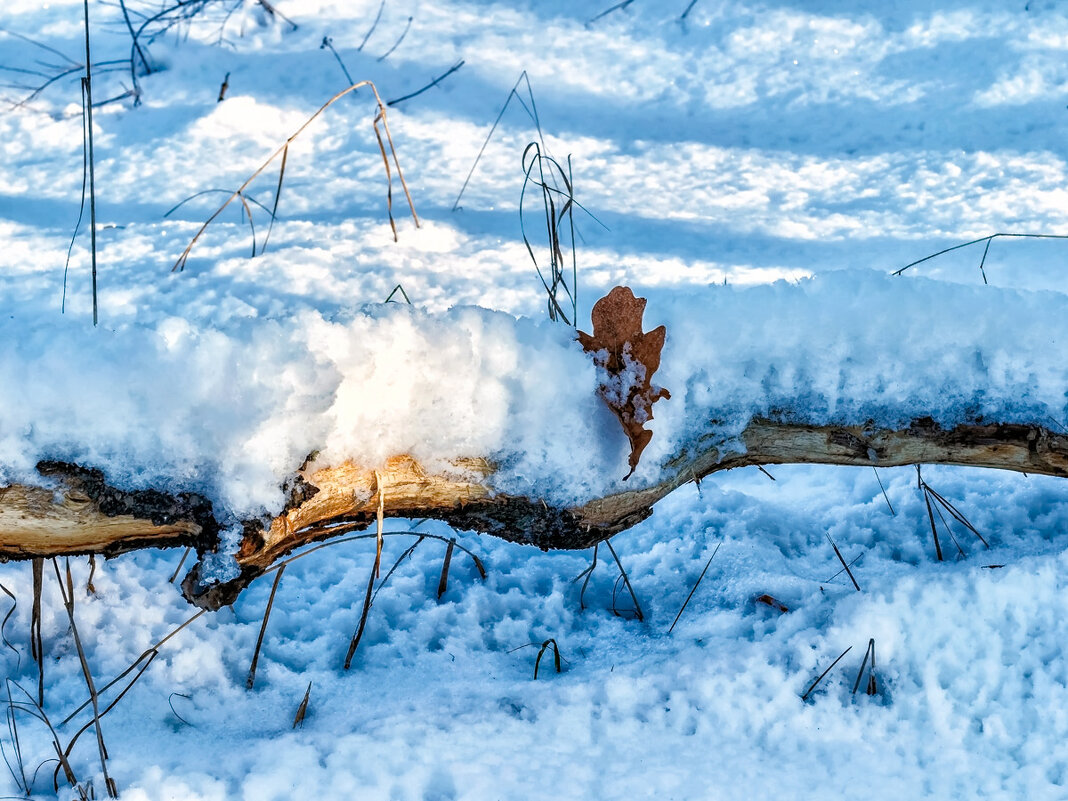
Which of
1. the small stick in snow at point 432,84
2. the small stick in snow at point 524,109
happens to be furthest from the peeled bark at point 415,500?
the small stick in snow at point 432,84

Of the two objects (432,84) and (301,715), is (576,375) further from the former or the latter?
(432,84)

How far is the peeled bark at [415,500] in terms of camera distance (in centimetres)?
111

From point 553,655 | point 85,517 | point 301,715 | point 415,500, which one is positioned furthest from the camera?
point 553,655

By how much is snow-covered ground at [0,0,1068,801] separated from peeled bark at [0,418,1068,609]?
0.04m

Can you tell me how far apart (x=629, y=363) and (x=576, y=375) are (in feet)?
0.26

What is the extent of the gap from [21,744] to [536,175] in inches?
77.6

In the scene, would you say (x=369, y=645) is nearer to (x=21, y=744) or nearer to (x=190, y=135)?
(x=21, y=744)

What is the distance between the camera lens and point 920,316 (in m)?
1.31

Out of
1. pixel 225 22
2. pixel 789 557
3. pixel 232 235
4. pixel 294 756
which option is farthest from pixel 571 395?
pixel 225 22

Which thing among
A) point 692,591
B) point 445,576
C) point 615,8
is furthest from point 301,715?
point 615,8

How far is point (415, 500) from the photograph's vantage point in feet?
4.21

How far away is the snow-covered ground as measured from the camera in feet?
3.95

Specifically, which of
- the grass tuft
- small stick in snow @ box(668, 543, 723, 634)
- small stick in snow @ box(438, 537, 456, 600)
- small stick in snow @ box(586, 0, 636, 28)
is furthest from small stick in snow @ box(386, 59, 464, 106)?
the grass tuft

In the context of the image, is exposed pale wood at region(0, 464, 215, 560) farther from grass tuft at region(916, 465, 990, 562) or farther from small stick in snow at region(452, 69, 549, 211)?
small stick in snow at region(452, 69, 549, 211)
